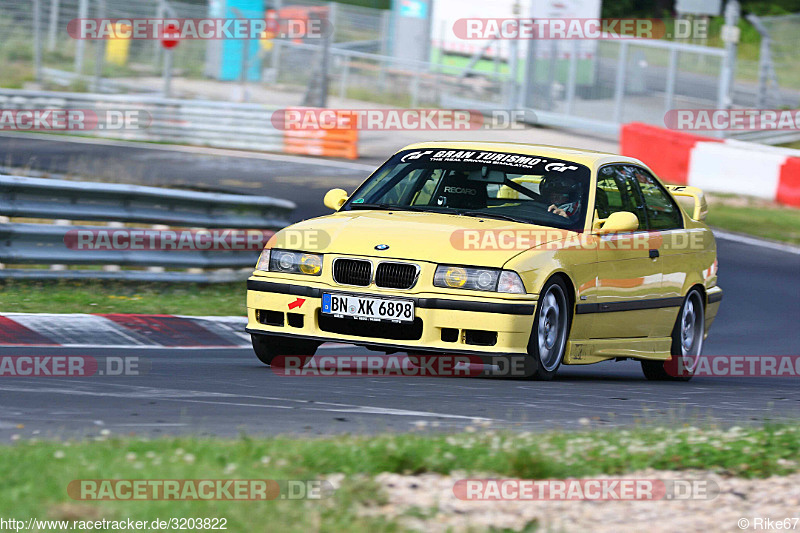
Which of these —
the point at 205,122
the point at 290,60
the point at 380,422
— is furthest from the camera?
the point at 290,60

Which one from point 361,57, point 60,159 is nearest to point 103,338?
point 60,159

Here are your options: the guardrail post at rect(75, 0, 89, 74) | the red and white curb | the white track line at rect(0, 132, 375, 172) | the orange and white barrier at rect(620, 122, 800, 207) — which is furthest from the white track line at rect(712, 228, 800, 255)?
the guardrail post at rect(75, 0, 89, 74)

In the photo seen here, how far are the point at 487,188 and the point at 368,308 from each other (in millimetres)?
1435

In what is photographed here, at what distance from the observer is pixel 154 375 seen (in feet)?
24.1

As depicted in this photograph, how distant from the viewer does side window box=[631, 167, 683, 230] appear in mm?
9172

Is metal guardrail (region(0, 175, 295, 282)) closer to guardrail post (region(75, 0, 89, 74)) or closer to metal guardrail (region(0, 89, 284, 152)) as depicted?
metal guardrail (region(0, 89, 284, 152))

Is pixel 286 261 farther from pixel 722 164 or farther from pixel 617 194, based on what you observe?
pixel 722 164

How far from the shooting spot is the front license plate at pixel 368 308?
7297 mm

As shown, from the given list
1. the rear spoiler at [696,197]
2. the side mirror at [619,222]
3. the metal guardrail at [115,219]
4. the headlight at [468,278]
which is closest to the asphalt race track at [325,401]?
the headlight at [468,278]

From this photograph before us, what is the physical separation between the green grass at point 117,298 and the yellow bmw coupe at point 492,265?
235 cm

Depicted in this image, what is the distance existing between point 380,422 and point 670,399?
2381mm

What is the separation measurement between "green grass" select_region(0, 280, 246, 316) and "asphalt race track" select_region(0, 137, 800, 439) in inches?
55.5

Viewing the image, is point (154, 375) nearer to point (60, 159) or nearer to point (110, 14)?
point (60, 159)

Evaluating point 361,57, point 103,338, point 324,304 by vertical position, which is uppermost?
point 361,57
